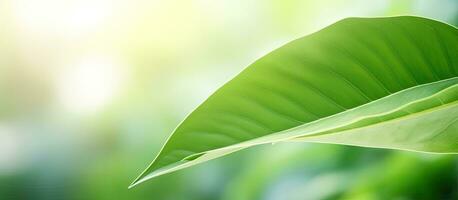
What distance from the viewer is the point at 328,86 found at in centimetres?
36

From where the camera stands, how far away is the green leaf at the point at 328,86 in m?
0.33

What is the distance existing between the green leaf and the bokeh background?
36 centimetres

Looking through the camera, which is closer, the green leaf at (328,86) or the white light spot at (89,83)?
the green leaf at (328,86)

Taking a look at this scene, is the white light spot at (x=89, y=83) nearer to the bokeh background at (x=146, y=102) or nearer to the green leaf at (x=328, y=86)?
the bokeh background at (x=146, y=102)

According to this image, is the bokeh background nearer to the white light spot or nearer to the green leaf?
the white light spot

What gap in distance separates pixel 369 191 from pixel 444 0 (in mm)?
293

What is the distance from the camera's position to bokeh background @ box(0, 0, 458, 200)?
0.68 meters

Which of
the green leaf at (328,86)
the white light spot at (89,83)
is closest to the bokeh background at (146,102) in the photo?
the white light spot at (89,83)

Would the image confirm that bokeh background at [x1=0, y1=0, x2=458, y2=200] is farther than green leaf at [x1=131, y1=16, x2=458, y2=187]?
Yes

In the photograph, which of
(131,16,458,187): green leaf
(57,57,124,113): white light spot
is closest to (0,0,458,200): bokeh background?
(57,57,124,113): white light spot

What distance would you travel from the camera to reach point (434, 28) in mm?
351

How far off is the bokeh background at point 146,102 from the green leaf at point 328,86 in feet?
1.19

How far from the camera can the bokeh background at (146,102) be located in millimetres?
681

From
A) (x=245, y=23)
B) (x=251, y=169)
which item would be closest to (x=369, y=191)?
(x=251, y=169)
